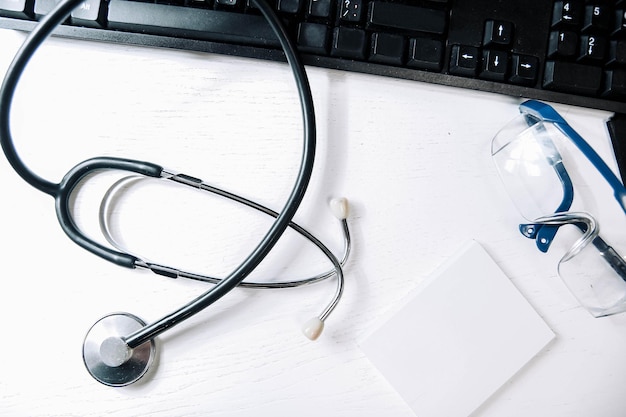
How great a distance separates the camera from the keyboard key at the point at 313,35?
1.72ft

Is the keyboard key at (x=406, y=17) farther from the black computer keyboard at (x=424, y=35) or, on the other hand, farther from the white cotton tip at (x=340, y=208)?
the white cotton tip at (x=340, y=208)

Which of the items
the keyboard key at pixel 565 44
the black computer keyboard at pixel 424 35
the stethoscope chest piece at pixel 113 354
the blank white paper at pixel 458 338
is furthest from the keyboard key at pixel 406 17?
the stethoscope chest piece at pixel 113 354

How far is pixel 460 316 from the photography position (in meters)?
0.55

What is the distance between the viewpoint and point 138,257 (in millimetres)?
538

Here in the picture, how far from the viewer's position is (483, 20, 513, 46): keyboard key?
533 millimetres

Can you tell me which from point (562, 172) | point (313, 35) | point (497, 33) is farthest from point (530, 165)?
point (313, 35)

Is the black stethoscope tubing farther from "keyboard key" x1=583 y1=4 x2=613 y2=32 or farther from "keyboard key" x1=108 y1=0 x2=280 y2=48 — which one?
"keyboard key" x1=583 y1=4 x2=613 y2=32

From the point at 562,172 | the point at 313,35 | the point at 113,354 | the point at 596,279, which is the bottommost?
the point at 113,354

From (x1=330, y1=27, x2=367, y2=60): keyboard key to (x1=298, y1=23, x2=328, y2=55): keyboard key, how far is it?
0.4 inches

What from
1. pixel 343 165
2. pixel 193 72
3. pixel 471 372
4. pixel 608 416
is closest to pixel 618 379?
pixel 608 416

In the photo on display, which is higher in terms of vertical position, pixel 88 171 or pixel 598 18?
pixel 598 18

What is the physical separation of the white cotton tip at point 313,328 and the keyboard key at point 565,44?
336 mm

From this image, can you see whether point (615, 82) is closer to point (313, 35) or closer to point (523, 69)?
point (523, 69)

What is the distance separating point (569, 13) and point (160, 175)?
0.41 metres
